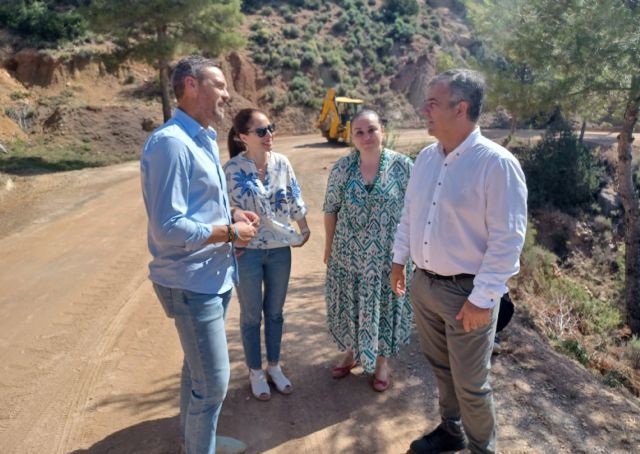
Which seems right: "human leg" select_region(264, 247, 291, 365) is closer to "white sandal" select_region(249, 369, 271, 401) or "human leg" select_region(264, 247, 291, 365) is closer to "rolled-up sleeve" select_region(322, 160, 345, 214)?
"white sandal" select_region(249, 369, 271, 401)

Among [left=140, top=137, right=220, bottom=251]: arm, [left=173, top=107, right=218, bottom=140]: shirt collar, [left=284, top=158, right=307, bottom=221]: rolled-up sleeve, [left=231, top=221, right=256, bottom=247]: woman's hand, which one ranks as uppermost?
[left=173, top=107, right=218, bottom=140]: shirt collar

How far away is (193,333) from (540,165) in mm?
15369

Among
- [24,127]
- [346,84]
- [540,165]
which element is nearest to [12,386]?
[540,165]

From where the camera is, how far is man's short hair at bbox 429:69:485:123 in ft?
7.91

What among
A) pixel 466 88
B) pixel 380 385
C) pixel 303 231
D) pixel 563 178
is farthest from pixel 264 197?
pixel 563 178

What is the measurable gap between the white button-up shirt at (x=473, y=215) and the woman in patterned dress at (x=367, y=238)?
643mm

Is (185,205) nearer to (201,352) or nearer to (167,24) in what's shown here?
(201,352)

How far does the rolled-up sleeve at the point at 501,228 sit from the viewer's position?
2.34 metres

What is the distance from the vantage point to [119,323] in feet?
15.9

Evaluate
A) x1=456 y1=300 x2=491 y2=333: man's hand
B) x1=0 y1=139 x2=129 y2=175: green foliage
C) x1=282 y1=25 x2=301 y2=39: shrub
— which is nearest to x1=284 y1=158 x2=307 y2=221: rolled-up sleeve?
x1=456 y1=300 x2=491 y2=333: man's hand

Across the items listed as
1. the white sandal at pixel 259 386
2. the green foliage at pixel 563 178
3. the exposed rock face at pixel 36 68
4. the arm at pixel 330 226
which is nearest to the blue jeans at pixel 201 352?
the white sandal at pixel 259 386

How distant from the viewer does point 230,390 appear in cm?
370

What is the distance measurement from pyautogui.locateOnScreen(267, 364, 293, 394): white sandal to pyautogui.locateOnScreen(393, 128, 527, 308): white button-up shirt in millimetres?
1497

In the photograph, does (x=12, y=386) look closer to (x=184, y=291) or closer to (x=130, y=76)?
(x=184, y=291)
